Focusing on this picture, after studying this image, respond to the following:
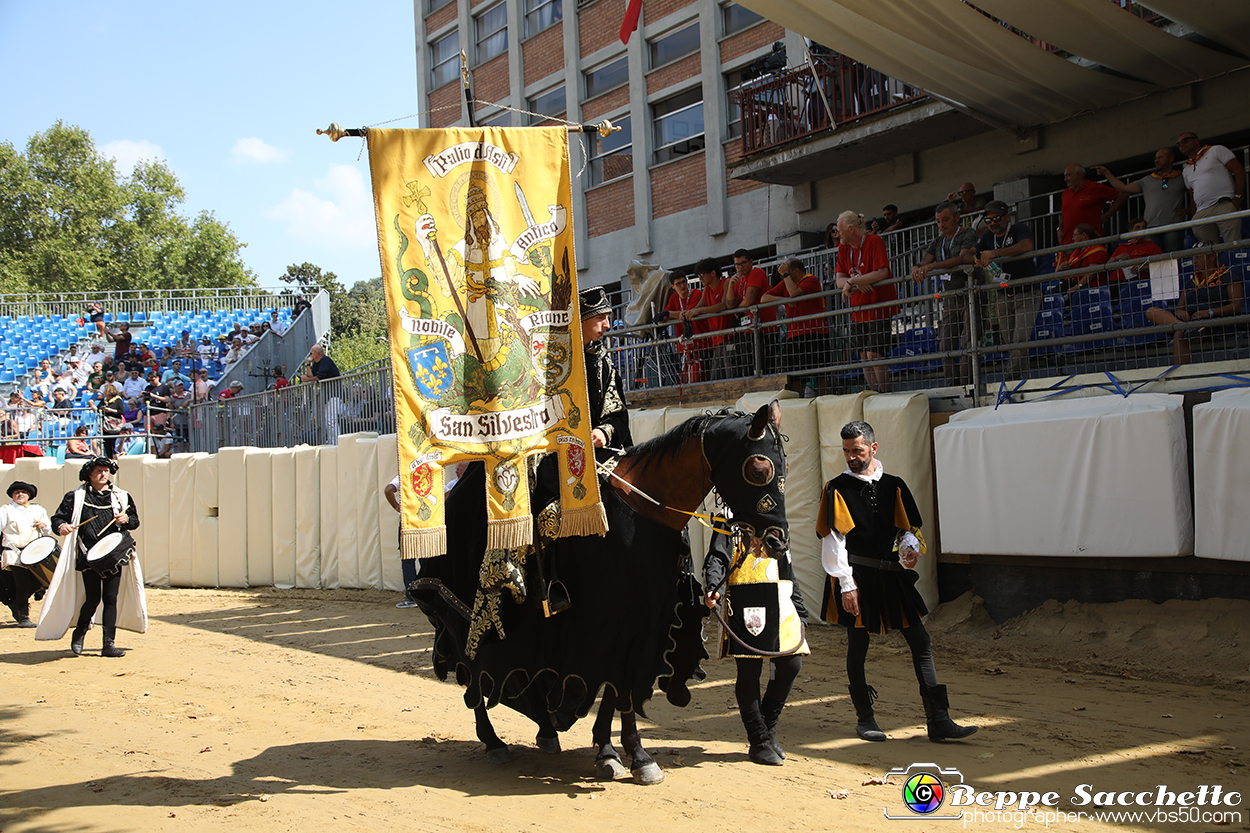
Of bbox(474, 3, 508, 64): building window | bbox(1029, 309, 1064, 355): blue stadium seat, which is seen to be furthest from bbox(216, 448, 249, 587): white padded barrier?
bbox(474, 3, 508, 64): building window

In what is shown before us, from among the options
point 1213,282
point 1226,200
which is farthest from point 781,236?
point 1213,282

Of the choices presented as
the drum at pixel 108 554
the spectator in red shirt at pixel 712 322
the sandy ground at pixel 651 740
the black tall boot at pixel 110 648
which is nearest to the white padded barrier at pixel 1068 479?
the sandy ground at pixel 651 740

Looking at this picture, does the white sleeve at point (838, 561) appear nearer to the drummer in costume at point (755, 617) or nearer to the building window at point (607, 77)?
the drummer in costume at point (755, 617)

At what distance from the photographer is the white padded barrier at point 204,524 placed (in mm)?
18312

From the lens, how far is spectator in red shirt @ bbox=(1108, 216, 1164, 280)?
838cm

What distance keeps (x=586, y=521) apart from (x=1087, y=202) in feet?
25.8

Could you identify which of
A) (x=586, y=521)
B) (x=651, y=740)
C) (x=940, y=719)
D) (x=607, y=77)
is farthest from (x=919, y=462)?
(x=607, y=77)

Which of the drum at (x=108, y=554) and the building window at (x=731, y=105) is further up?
the building window at (x=731, y=105)

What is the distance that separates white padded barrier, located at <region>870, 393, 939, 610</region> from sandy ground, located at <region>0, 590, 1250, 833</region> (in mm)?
378

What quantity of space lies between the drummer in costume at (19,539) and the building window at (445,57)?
63.7 ft

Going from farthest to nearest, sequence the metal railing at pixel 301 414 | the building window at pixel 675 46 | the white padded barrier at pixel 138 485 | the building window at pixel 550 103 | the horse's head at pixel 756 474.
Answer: the building window at pixel 550 103
the building window at pixel 675 46
the white padded barrier at pixel 138 485
the metal railing at pixel 301 414
the horse's head at pixel 756 474

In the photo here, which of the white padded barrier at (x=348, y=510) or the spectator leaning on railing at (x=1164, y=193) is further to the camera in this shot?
the white padded barrier at (x=348, y=510)

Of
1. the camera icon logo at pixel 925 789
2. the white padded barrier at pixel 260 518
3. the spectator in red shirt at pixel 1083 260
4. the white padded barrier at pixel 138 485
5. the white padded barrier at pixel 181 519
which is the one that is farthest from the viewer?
the white padded barrier at pixel 138 485

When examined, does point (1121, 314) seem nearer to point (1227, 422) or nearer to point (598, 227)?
point (1227, 422)
